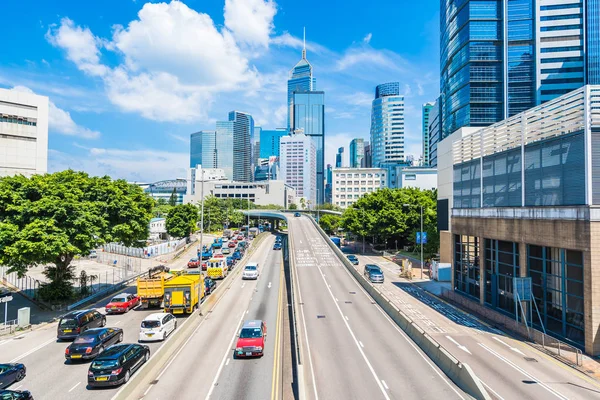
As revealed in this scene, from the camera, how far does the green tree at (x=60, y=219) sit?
30266 mm

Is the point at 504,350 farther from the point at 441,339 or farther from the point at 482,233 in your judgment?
the point at 482,233

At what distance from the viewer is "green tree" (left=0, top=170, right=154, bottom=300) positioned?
30.3 meters

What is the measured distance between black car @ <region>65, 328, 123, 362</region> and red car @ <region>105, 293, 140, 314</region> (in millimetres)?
9963

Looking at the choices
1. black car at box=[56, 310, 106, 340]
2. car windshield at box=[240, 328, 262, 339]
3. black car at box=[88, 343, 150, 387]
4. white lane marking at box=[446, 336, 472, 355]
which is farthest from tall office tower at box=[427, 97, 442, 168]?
black car at box=[88, 343, 150, 387]

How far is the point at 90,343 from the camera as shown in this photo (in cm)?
2262

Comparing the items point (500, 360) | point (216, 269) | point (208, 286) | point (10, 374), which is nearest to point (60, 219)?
point (208, 286)

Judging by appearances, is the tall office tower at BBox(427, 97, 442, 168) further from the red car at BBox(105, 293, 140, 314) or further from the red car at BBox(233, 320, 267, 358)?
the red car at BBox(233, 320, 267, 358)

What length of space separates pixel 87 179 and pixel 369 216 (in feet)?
172

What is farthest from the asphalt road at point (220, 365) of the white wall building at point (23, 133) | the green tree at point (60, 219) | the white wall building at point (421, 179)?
the white wall building at point (421, 179)

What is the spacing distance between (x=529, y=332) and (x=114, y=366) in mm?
24568

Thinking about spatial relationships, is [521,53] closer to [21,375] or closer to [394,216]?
[394,216]

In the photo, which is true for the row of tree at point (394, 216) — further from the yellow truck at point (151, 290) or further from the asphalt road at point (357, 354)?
the yellow truck at point (151, 290)

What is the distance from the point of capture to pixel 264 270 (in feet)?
199

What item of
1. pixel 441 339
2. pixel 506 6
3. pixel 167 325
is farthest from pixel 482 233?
pixel 506 6
